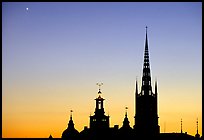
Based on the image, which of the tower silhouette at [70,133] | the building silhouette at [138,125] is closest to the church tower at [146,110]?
the building silhouette at [138,125]

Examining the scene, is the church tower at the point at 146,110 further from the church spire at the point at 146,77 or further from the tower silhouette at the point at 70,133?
the tower silhouette at the point at 70,133

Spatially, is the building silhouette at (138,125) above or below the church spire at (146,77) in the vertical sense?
below

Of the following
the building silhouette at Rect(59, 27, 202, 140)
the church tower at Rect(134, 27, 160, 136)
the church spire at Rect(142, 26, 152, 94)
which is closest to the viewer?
the building silhouette at Rect(59, 27, 202, 140)

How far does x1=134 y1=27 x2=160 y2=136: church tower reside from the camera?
2773 inches

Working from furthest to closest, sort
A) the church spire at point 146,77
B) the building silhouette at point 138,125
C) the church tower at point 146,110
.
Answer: the church spire at point 146,77
the church tower at point 146,110
the building silhouette at point 138,125

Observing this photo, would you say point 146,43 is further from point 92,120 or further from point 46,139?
point 92,120

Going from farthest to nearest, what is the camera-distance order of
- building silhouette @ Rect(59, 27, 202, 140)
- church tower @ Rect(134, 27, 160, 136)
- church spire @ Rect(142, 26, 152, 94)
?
1. church spire @ Rect(142, 26, 152, 94)
2. church tower @ Rect(134, 27, 160, 136)
3. building silhouette @ Rect(59, 27, 202, 140)

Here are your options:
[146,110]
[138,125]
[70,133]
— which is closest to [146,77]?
[146,110]

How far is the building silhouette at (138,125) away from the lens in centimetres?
6188

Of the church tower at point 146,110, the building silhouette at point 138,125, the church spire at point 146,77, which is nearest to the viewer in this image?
the building silhouette at point 138,125

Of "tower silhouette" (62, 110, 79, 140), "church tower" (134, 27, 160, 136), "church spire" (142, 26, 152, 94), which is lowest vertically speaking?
"tower silhouette" (62, 110, 79, 140)

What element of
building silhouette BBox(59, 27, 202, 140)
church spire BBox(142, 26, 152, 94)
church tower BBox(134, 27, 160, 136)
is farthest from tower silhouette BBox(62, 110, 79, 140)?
church spire BBox(142, 26, 152, 94)

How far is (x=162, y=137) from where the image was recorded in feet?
229

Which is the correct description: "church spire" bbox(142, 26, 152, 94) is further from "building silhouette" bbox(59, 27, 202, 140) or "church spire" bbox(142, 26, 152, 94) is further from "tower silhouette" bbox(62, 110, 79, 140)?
"tower silhouette" bbox(62, 110, 79, 140)
